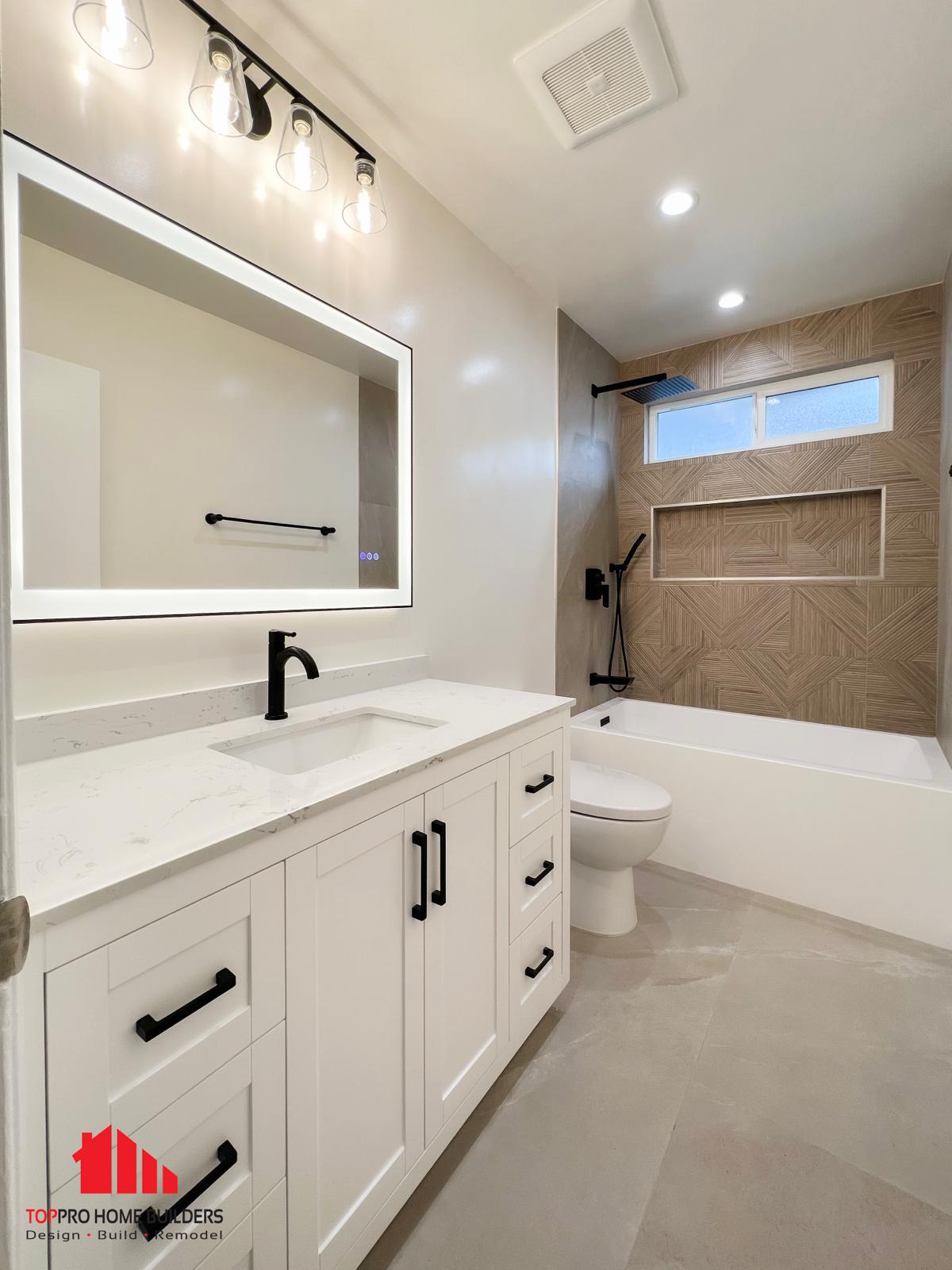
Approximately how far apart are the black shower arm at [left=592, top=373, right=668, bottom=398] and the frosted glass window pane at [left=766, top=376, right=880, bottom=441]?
0.63 metres

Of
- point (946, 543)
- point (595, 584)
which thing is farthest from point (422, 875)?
point (946, 543)

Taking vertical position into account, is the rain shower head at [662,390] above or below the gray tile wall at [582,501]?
above

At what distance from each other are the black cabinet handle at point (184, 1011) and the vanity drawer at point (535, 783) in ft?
2.38

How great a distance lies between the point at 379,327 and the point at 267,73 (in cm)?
59

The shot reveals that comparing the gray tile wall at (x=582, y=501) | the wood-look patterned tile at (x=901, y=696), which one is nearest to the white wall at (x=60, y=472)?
the gray tile wall at (x=582, y=501)

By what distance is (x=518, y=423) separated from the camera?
2.49m

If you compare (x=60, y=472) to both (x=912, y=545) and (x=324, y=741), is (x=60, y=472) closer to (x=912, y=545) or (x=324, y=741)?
(x=324, y=741)

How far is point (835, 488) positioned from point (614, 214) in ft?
5.33

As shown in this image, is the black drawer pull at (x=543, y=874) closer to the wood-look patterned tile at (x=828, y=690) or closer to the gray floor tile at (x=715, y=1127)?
the gray floor tile at (x=715, y=1127)

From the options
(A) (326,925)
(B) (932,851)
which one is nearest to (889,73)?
(B) (932,851)

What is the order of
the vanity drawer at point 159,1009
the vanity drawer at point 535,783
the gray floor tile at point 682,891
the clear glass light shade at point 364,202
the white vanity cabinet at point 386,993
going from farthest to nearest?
1. the gray floor tile at point 682,891
2. the clear glass light shade at point 364,202
3. the vanity drawer at point 535,783
4. the white vanity cabinet at point 386,993
5. the vanity drawer at point 159,1009

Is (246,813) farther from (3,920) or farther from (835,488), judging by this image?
(835,488)

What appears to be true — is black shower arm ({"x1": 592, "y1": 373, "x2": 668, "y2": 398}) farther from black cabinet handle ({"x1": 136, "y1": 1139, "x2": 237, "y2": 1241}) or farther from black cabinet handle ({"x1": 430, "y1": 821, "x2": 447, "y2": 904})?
black cabinet handle ({"x1": 136, "y1": 1139, "x2": 237, "y2": 1241})

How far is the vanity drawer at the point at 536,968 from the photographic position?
1.43m
